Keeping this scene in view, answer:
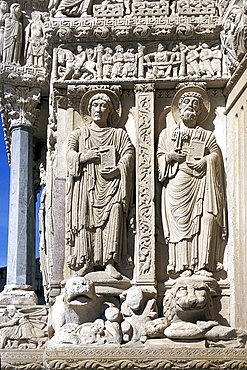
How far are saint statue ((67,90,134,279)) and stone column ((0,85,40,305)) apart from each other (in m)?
6.33

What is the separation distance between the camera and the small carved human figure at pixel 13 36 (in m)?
20.3

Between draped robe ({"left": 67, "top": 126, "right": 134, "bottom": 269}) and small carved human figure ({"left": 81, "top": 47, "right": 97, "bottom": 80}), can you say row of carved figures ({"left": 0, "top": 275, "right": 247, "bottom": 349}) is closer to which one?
draped robe ({"left": 67, "top": 126, "right": 134, "bottom": 269})

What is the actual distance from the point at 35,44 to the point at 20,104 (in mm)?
1472

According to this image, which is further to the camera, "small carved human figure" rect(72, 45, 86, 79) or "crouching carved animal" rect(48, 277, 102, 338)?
"small carved human figure" rect(72, 45, 86, 79)

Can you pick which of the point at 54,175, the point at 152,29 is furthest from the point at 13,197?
the point at 152,29

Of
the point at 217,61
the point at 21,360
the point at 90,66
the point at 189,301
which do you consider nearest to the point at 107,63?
the point at 90,66

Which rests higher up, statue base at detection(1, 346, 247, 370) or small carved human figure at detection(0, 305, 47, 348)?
small carved human figure at detection(0, 305, 47, 348)

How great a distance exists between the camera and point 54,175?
14.3 meters

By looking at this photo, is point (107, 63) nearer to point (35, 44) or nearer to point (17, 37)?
point (35, 44)

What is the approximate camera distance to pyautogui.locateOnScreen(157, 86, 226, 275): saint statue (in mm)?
13438

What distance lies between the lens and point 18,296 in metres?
19.0

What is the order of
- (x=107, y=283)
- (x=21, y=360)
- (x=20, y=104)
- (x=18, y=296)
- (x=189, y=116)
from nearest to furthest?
(x=21, y=360), (x=107, y=283), (x=189, y=116), (x=18, y=296), (x=20, y=104)

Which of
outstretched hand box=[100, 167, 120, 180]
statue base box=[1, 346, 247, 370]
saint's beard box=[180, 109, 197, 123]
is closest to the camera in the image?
statue base box=[1, 346, 247, 370]

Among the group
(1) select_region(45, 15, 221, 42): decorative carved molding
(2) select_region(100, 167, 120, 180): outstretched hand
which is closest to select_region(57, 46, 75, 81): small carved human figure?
(1) select_region(45, 15, 221, 42): decorative carved molding
